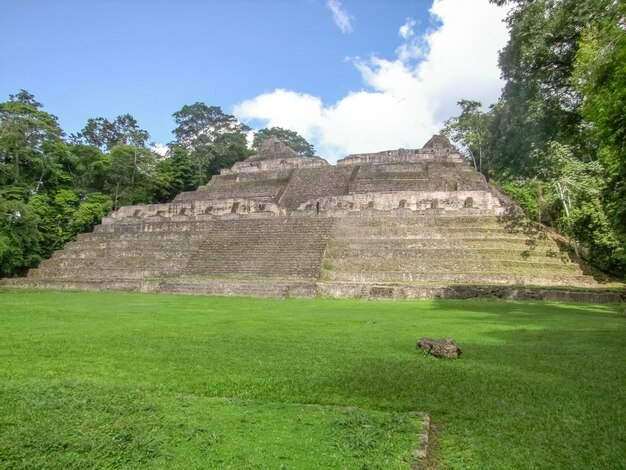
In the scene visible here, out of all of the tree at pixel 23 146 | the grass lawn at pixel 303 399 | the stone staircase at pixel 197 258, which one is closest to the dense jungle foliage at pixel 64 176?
the tree at pixel 23 146

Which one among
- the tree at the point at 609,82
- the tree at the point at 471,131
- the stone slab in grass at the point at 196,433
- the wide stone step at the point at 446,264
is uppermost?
the tree at the point at 471,131

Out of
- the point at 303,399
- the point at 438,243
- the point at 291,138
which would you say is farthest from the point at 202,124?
the point at 303,399

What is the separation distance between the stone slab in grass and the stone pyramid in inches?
455

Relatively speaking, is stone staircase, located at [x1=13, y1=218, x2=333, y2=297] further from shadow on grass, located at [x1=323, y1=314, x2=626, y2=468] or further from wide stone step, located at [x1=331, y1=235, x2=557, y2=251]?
shadow on grass, located at [x1=323, y1=314, x2=626, y2=468]

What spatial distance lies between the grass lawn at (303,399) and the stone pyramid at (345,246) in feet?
28.9

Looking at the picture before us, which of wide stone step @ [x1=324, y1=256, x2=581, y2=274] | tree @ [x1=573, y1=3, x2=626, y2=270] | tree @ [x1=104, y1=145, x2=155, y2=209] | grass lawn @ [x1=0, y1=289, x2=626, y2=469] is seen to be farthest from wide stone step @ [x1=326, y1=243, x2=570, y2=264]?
tree @ [x1=104, y1=145, x2=155, y2=209]

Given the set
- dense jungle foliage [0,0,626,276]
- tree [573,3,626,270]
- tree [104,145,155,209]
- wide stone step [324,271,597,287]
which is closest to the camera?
tree [573,3,626,270]

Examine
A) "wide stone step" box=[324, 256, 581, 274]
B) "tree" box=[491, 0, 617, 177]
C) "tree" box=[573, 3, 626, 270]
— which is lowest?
"wide stone step" box=[324, 256, 581, 274]

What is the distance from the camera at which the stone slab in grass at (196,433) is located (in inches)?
116

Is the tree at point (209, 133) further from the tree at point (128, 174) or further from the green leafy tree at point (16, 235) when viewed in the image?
the green leafy tree at point (16, 235)

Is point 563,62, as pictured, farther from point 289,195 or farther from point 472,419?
point 289,195

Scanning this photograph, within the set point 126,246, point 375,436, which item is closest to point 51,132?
point 126,246

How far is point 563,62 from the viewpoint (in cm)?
1259

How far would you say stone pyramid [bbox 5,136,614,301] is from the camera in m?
16.2
